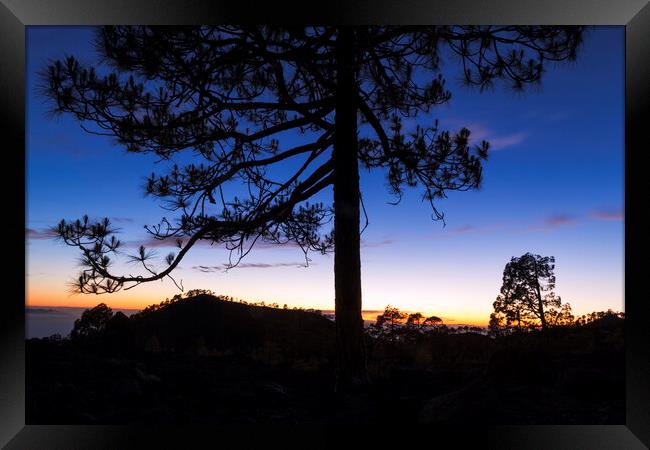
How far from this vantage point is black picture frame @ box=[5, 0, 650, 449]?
9.49 feet

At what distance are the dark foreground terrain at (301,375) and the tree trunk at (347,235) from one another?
33 cm

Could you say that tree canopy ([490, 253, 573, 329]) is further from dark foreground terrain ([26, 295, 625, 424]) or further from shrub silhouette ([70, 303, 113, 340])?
shrub silhouette ([70, 303, 113, 340])

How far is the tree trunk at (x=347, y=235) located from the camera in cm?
477

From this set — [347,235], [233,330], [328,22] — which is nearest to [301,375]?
[233,330]

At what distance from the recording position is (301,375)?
6.25m

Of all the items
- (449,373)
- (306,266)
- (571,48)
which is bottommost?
(449,373)

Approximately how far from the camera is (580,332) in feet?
22.5

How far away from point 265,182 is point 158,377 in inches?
90.3

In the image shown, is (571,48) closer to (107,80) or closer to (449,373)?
(449,373)

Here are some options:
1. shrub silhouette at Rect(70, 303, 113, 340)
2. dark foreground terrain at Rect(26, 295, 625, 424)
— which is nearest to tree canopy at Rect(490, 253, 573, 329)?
dark foreground terrain at Rect(26, 295, 625, 424)

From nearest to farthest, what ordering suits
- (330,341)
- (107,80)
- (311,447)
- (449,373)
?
(311,447) < (107,80) < (449,373) < (330,341)

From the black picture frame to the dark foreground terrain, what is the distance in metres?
0.92

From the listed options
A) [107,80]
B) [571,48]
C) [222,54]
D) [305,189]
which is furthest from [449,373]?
[107,80]

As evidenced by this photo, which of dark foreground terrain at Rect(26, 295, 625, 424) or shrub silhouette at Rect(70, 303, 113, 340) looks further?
shrub silhouette at Rect(70, 303, 113, 340)
